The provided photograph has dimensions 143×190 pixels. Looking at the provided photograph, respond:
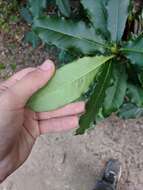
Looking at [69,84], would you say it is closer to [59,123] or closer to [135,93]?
[135,93]

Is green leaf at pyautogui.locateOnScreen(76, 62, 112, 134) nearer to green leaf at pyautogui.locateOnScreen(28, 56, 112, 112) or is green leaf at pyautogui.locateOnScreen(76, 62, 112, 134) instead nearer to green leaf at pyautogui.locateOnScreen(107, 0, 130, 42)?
green leaf at pyautogui.locateOnScreen(28, 56, 112, 112)

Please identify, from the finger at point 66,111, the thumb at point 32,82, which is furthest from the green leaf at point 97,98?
the finger at point 66,111

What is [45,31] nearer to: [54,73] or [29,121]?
[54,73]

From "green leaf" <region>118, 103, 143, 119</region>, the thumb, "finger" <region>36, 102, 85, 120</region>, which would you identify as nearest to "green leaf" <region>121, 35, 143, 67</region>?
the thumb

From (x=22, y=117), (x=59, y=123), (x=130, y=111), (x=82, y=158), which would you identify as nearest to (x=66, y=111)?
(x=59, y=123)

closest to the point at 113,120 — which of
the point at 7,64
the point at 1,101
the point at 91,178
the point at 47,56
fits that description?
the point at 91,178

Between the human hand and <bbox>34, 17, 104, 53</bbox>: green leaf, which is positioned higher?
<bbox>34, 17, 104, 53</bbox>: green leaf
